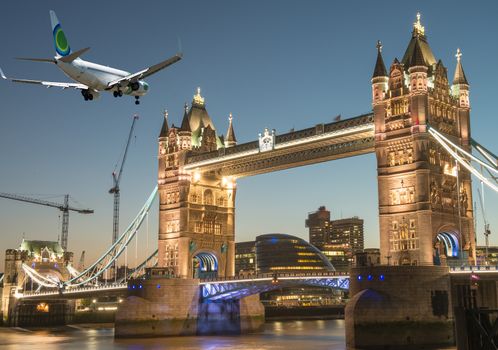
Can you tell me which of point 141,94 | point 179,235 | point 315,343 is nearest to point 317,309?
point 179,235

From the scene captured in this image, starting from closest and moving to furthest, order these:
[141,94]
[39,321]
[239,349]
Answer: [141,94], [239,349], [39,321]

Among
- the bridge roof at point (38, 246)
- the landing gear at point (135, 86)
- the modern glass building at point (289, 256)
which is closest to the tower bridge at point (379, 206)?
the landing gear at point (135, 86)

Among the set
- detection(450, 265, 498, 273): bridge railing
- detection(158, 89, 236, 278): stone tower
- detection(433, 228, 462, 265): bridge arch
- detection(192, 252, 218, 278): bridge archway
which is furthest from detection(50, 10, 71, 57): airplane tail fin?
detection(192, 252, 218, 278): bridge archway

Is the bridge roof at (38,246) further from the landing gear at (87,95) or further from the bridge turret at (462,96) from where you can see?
the landing gear at (87,95)

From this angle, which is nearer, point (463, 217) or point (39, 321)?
point (463, 217)

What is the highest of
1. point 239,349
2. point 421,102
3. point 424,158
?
point 421,102

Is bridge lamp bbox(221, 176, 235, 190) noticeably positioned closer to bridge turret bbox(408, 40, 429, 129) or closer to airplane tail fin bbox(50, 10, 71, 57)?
bridge turret bbox(408, 40, 429, 129)

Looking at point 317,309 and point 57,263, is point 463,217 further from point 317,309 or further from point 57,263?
point 57,263

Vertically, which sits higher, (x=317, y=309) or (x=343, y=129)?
(x=343, y=129)
